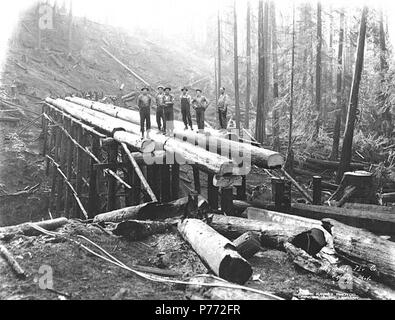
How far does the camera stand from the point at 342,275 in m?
5.15

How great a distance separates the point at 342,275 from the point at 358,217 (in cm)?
183

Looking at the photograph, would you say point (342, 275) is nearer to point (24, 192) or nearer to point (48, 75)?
point (24, 192)

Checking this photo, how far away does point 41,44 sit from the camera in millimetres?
34250

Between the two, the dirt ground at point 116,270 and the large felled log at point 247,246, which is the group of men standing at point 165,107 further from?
the large felled log at point 247,246

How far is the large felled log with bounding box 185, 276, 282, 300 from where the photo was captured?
4.27 m

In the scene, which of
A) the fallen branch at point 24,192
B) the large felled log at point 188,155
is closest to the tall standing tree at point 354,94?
the large felled log at point 188,155

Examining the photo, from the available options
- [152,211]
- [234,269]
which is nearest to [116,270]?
[234,269]

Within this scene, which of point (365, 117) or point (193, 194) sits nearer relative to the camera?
point (193, 194)

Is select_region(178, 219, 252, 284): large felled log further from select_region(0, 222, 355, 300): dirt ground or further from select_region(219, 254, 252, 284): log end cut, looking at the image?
select_region(0, 222, 355, 300): dirt ground

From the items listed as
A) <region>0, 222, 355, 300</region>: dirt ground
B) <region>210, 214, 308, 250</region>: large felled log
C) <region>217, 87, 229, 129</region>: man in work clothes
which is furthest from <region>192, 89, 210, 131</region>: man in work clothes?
<region>0, 222, 355, 300</region>: dirt ground
